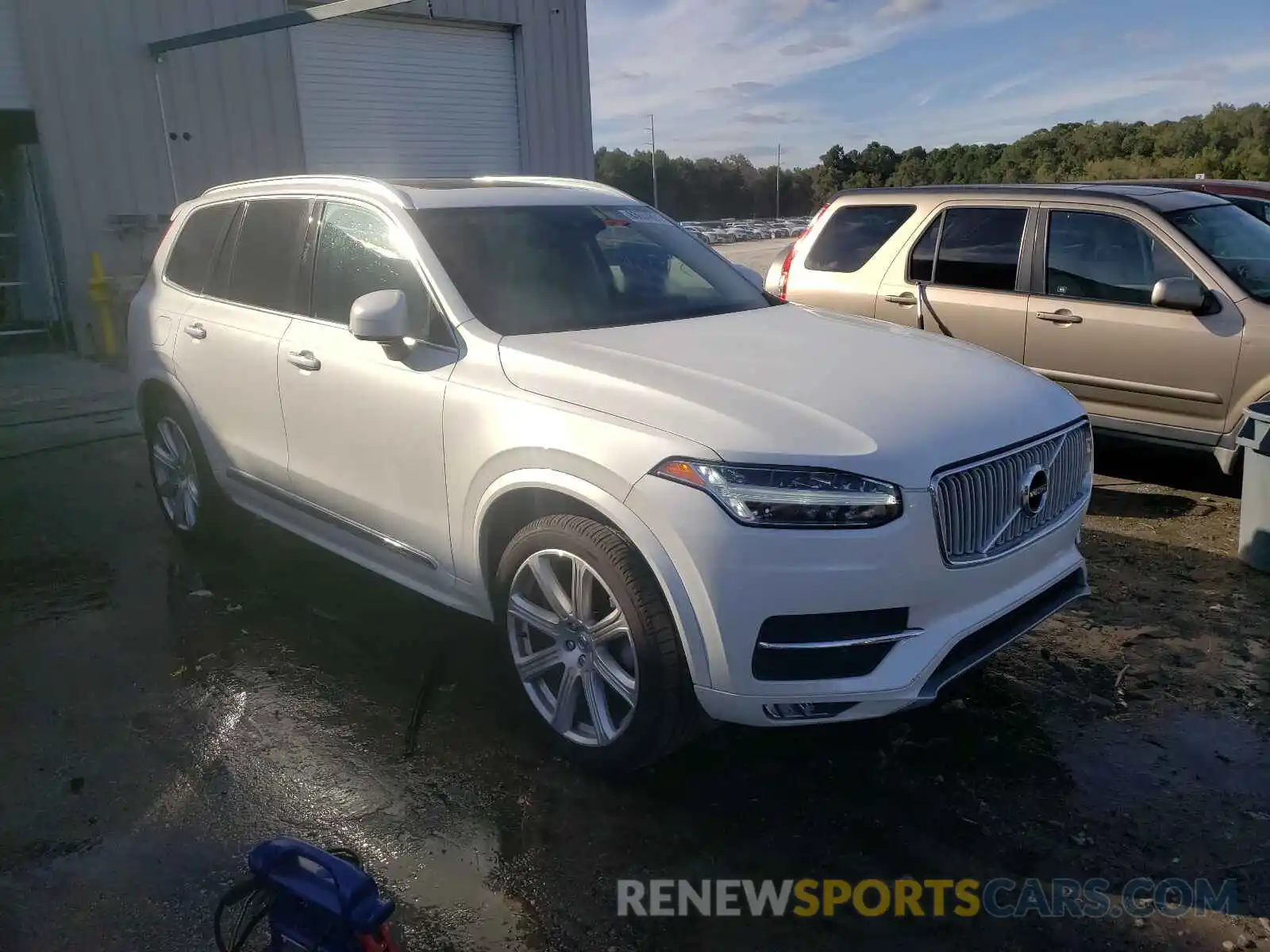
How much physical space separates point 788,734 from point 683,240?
2.31 m

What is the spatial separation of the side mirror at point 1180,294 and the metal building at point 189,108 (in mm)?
8001

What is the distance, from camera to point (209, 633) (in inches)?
172

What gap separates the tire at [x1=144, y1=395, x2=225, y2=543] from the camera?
5.11 metres

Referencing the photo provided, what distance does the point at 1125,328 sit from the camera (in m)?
5.84

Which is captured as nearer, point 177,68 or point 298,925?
point 298,925

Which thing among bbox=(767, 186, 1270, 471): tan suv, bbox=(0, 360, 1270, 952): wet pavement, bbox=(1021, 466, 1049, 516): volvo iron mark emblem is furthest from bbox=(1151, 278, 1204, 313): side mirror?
bbox=(1021, 466, 1049, 516): volvo iron mark emblem

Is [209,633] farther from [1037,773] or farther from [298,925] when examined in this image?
[1037,773]

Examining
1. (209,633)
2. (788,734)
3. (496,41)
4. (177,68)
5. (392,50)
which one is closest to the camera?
(788,734)

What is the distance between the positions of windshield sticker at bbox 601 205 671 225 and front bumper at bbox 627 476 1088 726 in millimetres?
1985

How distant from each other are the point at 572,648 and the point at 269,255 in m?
2.55

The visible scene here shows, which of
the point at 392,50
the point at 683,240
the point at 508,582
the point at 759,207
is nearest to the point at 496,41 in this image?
the point at 392,50

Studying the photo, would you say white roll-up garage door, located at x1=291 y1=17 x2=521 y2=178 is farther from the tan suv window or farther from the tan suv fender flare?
the tan suv fender flare

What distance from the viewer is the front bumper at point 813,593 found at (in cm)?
265

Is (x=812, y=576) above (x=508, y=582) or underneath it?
above
